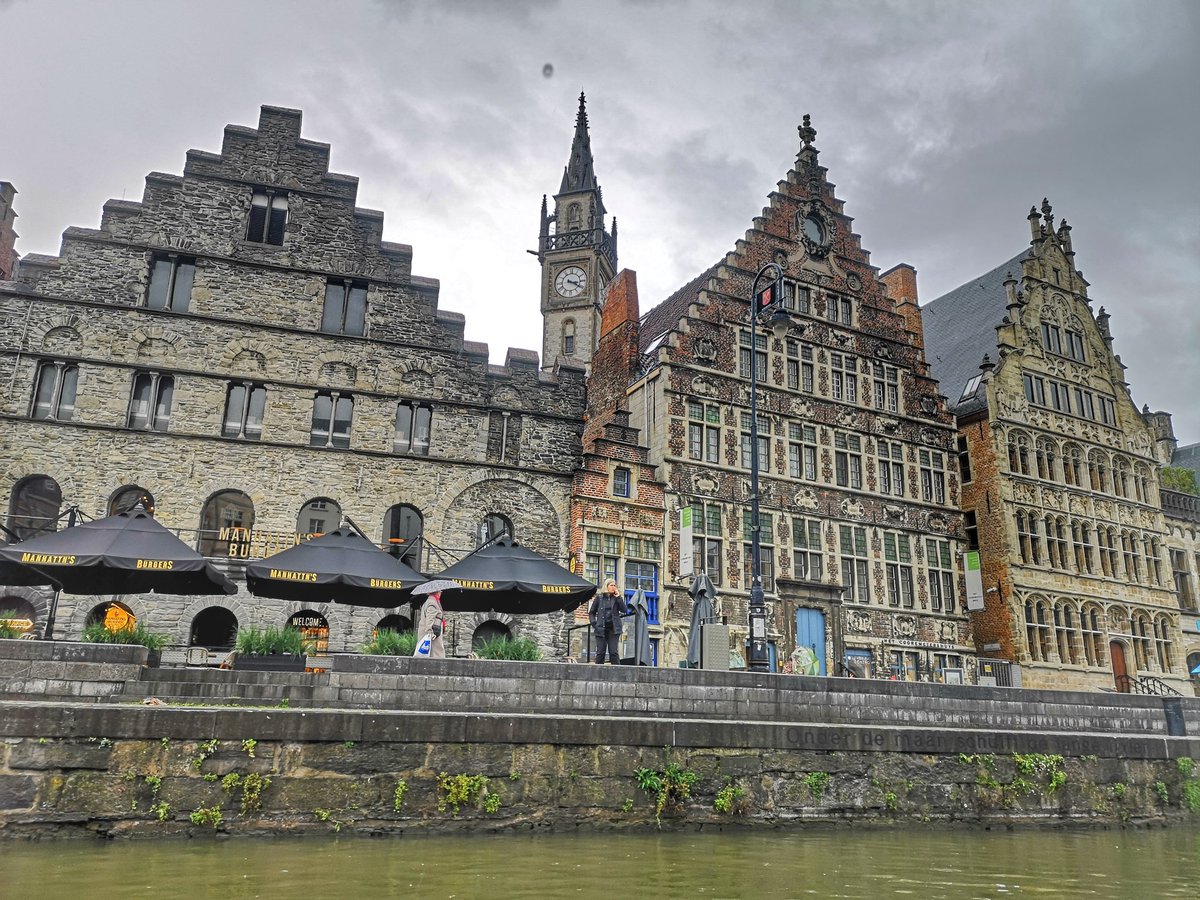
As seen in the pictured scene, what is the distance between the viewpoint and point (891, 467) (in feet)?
98.6

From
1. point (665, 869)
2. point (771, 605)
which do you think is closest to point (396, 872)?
point (665, 869)

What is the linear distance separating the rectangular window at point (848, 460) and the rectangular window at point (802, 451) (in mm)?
865

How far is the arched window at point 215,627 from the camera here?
2098 cm

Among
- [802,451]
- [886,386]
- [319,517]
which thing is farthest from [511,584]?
[886,386]

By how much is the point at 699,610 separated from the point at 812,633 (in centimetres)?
968

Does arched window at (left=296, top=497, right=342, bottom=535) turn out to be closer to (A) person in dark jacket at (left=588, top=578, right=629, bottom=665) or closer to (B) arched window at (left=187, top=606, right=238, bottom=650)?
(B) arched window at (left=187, top=606, right=238, bottom=650)

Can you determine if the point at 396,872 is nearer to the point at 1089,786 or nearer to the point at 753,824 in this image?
the point at 753,824

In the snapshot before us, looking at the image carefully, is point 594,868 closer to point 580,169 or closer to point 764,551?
point 764,551

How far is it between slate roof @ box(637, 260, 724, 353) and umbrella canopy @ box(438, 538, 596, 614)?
13.2m

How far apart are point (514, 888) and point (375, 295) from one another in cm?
1933

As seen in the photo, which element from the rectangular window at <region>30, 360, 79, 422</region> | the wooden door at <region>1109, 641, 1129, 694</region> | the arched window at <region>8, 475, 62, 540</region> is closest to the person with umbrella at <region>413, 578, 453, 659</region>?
the arched window at <region>8, 475, 62, 540</region>

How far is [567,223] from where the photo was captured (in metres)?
67.8

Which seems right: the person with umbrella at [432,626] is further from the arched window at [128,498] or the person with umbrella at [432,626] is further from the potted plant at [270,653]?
the arched window at [128,498]

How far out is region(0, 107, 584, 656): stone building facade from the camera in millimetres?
21234
